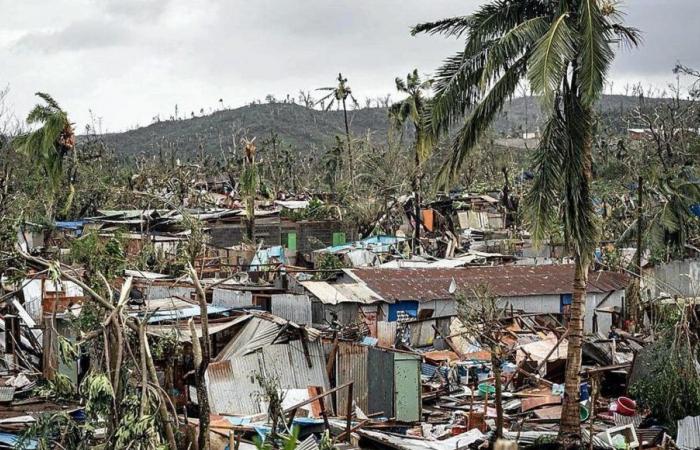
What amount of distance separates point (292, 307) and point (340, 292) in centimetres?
177

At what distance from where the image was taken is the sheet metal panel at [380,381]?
14.6m

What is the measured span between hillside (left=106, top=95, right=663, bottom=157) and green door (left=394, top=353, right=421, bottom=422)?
70272mm

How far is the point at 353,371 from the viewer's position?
15180 millimetres

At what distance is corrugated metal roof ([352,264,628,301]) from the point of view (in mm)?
21469

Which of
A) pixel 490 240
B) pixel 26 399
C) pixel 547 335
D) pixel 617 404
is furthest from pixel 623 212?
pixel 26 399

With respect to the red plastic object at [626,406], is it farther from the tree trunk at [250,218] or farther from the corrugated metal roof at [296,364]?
the tree trunk at [250,218]

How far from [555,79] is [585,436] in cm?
536

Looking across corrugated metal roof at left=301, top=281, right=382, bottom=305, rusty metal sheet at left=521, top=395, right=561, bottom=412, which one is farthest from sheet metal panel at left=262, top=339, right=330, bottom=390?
corrugated metal roof at left=301, top=281, right=382, bottom=305

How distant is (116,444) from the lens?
31.5 ft

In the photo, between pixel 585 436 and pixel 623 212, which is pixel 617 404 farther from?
pixel 623 212

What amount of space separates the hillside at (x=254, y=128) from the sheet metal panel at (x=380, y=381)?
69.9m

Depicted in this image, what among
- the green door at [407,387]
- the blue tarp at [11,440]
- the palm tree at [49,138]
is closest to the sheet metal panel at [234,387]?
the green door at [407,387]

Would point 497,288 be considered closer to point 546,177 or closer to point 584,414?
point 584,414

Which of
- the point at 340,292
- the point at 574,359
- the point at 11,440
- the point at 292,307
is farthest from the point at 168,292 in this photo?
the point at 574,359
